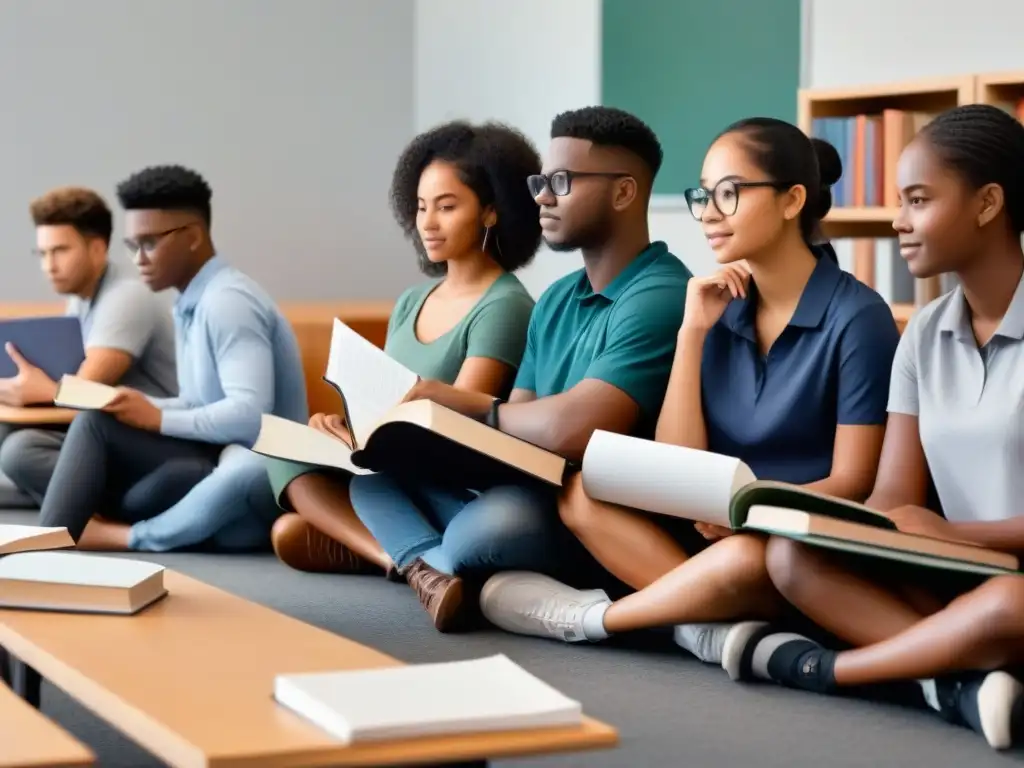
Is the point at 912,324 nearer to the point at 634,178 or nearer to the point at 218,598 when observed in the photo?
the point at 634,178

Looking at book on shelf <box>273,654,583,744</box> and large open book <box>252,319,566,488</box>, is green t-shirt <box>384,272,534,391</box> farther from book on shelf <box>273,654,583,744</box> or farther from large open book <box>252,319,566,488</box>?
book on shelf <box>273,654,583,744</box>

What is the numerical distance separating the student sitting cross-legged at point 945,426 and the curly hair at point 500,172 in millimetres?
1241

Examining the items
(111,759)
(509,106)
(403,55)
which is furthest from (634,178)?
(403,55)

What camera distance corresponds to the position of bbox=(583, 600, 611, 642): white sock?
9.74 ft

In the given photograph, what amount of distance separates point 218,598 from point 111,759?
0.28 meters

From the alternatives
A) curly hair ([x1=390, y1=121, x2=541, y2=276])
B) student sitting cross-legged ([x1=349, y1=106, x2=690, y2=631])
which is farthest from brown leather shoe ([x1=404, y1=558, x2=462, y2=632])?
curly hair ([x1=390, y1=121, x2=541, y2=276])

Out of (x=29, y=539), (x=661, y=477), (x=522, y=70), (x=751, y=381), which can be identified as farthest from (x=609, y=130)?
(x=522, y=70)

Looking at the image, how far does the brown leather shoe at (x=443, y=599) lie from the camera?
3178 mm

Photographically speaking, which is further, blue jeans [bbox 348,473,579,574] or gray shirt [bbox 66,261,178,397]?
gray shirt [bbox 66,261,178,397]

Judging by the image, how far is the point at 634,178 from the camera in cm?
332

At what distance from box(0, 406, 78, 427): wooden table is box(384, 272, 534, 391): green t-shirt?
116cm

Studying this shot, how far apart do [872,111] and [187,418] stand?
2266mm

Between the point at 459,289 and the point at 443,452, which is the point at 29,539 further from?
the point at 459,289

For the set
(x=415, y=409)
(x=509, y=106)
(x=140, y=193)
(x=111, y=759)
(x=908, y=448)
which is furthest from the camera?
(x=509, y=106)
